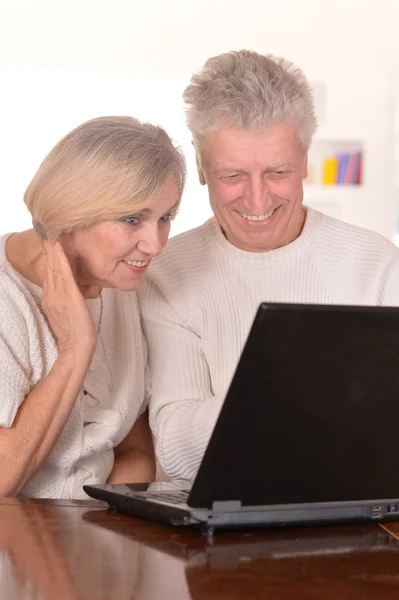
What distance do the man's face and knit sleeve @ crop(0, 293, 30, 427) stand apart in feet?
1.58

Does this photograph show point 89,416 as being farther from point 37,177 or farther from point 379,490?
point 379,490

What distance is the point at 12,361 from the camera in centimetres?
168

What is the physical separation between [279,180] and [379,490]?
0.81 m

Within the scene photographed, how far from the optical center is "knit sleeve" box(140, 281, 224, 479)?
70.2 inches

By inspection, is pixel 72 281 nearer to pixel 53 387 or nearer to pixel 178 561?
pixel 53 387

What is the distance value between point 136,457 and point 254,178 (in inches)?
24.3

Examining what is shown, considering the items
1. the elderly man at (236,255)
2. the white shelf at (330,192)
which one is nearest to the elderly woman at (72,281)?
the elderly man at (236,255)

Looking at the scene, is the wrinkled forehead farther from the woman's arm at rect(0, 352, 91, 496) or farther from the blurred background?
the blurred background

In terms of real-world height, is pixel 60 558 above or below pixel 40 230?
below

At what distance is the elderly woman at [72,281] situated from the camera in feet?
5.54

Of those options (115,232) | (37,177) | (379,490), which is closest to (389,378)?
(379,490)

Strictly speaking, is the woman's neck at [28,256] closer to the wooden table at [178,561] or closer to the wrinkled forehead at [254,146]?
the wrinkled forehead at [254,146]

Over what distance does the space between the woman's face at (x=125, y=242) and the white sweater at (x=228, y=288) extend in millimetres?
211

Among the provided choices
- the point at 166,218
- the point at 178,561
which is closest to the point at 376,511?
the point at 178,561
